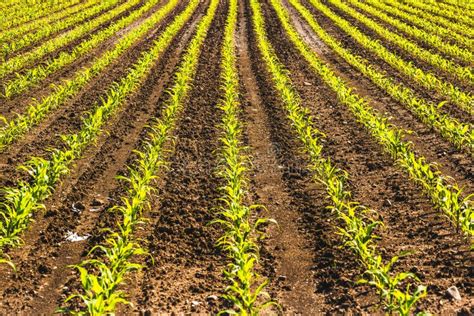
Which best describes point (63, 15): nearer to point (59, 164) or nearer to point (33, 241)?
point (59, 164)

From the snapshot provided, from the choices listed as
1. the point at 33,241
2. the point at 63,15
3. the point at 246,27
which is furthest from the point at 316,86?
the point at 63,15

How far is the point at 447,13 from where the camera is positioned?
2511 cm

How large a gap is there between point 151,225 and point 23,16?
74.6ft

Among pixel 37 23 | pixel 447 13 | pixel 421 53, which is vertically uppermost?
pixel 37 23

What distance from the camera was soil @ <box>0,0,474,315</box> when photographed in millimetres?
5105

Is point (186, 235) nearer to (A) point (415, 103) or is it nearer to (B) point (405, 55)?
(A) point (415, 103)

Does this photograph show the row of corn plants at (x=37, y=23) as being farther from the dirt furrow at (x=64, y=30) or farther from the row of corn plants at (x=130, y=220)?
the row of corn plants at (x=130, y=220)

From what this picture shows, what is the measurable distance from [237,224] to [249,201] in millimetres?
1253

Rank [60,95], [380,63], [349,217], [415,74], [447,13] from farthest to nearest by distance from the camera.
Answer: [447,13] < [380,63] < [415,74] < [60,95] < [349,217]

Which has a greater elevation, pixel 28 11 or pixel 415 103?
pixel 28 11

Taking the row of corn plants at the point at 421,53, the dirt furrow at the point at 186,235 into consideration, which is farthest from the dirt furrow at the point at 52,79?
the row of corn plants at the point at 421,53

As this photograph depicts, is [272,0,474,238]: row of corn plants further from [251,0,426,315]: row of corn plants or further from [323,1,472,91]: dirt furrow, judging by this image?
[323,1,472,91]: dirt furrow

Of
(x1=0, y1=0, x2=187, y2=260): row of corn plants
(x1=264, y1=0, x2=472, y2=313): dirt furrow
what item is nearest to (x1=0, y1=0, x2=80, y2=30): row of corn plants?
(x1=0, y1=0, x2=187, y2=260): row of corn plants

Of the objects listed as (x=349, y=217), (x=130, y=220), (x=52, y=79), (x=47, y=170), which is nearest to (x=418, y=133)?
(x=349, y=217)
